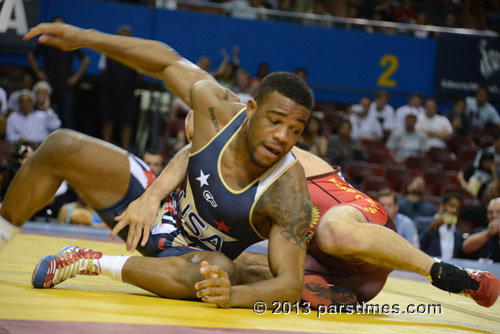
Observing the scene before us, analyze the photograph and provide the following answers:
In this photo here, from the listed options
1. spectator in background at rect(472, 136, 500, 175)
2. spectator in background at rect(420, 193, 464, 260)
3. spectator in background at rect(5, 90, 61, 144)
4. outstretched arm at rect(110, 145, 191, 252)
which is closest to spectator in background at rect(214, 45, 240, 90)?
spectator in background at rect(5, 90, 61, 144)

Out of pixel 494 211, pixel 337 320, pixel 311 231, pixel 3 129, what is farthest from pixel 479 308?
pixel 3 129

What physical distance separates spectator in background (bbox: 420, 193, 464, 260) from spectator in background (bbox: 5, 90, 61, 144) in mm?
4464

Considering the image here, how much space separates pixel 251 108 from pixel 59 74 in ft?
22.0

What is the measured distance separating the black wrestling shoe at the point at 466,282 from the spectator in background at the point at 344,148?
21.5ft

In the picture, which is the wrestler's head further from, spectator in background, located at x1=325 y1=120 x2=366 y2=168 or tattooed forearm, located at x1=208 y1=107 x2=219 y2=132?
spectator in background, located at x1=325 y1=120 x2=366 y2=168

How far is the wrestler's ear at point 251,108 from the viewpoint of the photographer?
2.79 m

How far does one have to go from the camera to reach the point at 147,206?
2.95 meters

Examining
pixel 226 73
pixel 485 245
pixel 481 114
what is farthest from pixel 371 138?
pixel 485 245

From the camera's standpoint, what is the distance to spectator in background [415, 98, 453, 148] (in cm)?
1080

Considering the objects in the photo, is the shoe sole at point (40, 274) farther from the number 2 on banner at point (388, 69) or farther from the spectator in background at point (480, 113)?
the spectator in background at point (480, 113)

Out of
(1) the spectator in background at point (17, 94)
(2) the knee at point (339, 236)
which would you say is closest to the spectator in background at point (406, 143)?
(1) the spectator in background at point (17, 94)

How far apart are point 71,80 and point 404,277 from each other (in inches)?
215

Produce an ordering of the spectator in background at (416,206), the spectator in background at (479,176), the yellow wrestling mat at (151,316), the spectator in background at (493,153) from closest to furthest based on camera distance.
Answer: the yellow wrestling mat at (151,316) < the spectator in background at (416,206) < the spectator in background at (479,176) < the spectator in background at (493,153)

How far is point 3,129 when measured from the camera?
838 cm
